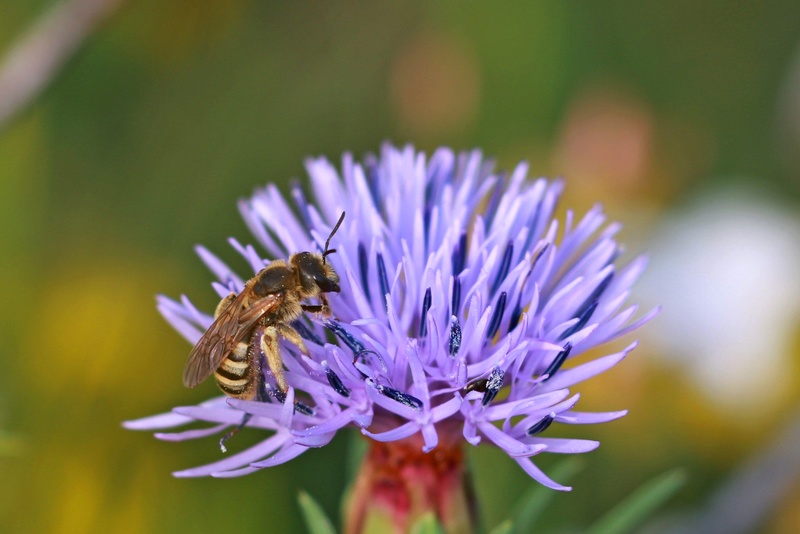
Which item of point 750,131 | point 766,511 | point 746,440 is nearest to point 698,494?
point 746,440

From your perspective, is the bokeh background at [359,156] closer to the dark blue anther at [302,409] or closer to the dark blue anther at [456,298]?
the dark blue anther at [302,409]

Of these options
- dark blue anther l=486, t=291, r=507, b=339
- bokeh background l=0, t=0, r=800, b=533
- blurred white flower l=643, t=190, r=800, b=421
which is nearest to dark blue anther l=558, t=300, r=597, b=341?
dark blue anther l=486, t=291, r=507, b=339

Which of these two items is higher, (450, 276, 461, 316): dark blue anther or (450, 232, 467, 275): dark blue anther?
(450, 232, 467, 275): dark blue anther

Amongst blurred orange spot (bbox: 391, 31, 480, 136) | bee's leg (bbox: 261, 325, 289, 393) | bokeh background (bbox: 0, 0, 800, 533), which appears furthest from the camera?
blurred orange spot (bbox: 391, 31, 480, 136)

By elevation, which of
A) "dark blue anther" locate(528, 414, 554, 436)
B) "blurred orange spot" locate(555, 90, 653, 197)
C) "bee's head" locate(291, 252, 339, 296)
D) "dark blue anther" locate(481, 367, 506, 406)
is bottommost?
"dark blue anther" locate(528, 414, 554, 436)

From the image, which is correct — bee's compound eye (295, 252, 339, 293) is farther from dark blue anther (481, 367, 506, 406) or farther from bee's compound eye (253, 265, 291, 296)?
dark blue anther (481, 367, 506, 406)

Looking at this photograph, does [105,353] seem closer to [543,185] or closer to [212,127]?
[212,127]

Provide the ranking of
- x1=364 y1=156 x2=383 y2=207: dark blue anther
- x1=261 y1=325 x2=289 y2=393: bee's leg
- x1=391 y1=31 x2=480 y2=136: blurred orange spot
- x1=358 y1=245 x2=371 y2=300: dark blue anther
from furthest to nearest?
1. x1=391 y1=31 x2=480 y2=136: blurred orange spot
2. x1=364 y1=156 x2=383 y2=207: dark blue anther
3. x1=358 y1=245 x2=371 y2=300: dark blue anther
4. x1=261 y1=325 x2=289 y2=393: bee's leg

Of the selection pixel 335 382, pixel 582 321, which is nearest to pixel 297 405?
pixel 335 382
